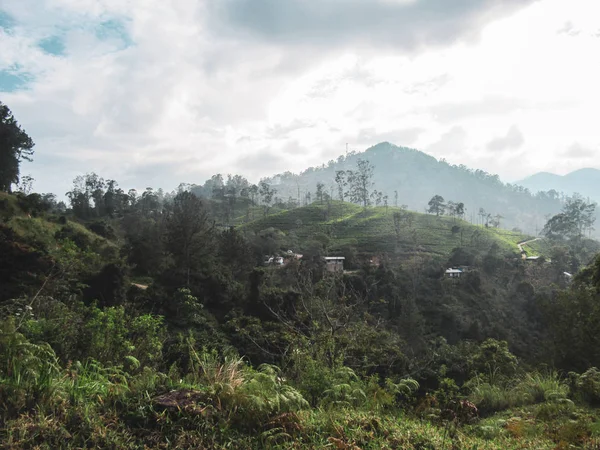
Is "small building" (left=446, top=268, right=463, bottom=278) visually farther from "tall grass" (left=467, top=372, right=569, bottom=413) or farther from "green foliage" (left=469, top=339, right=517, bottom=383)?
"tall grass" (left=467, top=372, right=569, bottom=413)

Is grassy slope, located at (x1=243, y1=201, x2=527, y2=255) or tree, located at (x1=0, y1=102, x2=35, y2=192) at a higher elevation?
tree, located at (x1=0, y1=102, x2=35, y2=192)

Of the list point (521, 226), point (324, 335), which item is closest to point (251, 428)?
point (324, 335)

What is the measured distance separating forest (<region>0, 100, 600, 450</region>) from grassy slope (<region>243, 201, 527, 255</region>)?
2.22 metres

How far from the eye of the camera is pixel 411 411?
4887mm

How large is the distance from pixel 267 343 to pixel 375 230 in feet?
170

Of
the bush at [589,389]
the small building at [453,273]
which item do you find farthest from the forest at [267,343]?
the small building at [453,273]

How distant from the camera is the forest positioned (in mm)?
3186

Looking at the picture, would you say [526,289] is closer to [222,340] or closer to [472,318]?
[472,318]

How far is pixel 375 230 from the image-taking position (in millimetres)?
64750

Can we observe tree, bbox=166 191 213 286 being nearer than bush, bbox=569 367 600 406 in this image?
No

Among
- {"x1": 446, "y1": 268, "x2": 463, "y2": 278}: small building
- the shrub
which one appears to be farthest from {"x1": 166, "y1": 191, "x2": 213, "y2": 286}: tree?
{"x1": 446, "y1": 268, "x2": 463, "y2": 278}: small building

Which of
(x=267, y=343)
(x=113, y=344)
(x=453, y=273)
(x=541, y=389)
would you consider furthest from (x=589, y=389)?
(x=453, y=273)

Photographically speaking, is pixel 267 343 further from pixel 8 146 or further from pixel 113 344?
pixel 8 146

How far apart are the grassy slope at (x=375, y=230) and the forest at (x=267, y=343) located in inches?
87.4
